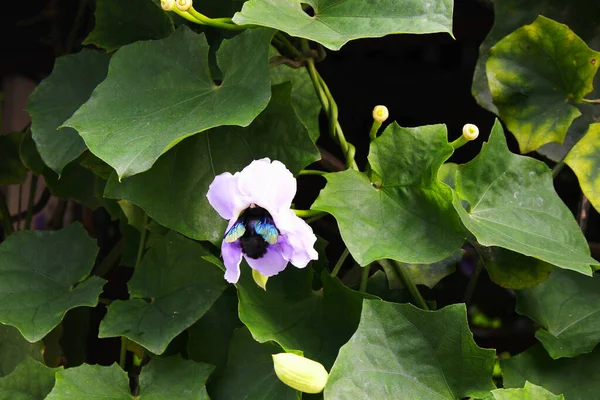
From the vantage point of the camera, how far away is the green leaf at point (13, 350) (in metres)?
0.92

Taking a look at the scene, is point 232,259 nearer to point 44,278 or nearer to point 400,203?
point 400,203

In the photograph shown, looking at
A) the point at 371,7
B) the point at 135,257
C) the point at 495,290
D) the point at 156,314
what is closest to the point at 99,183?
the point at 135,257

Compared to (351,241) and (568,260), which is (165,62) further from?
(568,260)

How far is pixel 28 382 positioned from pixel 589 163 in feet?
2.37

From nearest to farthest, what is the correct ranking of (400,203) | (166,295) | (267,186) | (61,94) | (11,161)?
(267,186) < (400,203) < (166,295) < (61,94) < (11,161)

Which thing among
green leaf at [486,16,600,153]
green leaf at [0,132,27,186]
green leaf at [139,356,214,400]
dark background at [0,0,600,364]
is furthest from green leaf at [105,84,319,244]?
green leaf at [0,132,27,186]

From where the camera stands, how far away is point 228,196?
622 mm

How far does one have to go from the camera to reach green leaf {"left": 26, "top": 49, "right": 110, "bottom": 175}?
2.89ft

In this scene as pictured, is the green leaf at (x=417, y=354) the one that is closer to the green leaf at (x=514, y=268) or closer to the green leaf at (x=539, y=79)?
the green leaf at (x=514, y=268)

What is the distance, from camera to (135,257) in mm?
A: 1000

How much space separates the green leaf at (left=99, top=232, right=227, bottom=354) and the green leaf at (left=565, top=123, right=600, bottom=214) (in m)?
0.44

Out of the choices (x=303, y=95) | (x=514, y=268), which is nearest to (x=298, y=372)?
(x=514, y=268)

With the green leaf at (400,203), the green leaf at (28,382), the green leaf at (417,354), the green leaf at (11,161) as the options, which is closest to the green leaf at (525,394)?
the green leaf at (417,354)

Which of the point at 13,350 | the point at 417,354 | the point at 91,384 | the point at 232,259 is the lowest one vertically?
the point at 13,350
